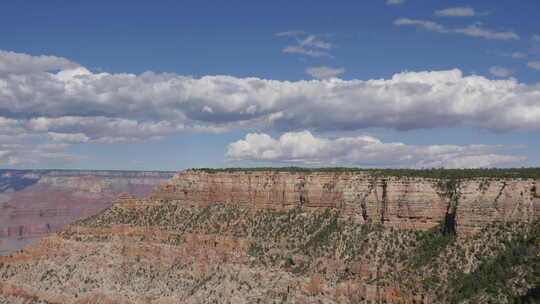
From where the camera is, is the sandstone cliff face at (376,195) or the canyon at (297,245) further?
the sandstone cliff face at (376,195)

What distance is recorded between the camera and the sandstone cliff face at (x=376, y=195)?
79500mm

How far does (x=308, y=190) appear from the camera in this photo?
10662cm

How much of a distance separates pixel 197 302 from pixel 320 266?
2079 cm

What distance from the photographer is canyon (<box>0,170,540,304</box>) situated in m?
77.5

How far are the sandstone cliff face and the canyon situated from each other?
0.19 m

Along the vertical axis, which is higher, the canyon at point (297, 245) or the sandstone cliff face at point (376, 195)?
the sandstone cliff face at point (376, 195)

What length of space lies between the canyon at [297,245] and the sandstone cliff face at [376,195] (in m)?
0.19

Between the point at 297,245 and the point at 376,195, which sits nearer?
the point at 376,195

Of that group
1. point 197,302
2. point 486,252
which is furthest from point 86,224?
point 486,252

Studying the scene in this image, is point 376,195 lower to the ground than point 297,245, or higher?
higher

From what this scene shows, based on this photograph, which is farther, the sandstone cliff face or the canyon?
the sandstone cliff face

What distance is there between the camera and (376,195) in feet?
310

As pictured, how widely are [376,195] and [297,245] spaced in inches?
601

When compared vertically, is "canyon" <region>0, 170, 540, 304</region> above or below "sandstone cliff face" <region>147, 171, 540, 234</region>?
below
